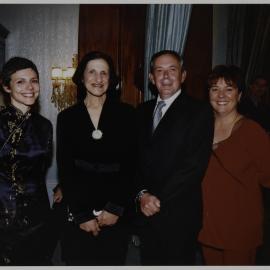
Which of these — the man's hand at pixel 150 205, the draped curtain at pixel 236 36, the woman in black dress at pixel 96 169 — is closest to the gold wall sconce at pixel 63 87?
the draped curtain at pixel 236 36

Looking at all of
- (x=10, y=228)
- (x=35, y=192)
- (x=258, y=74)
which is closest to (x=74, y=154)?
(x=35, y=192)

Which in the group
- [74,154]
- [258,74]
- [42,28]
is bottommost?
[74,154]

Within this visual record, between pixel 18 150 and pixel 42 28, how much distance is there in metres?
4.41

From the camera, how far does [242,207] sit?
225 cm

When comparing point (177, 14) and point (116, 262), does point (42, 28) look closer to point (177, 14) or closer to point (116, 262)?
point (177, 14)

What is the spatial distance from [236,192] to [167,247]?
0.55m

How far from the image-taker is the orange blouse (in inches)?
88.7

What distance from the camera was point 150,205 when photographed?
222 cm

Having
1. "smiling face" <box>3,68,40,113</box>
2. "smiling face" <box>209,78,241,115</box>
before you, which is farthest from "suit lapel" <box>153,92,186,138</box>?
"smiling face" <box>3,68,40,113</box>

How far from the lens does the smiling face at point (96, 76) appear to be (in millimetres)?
2297

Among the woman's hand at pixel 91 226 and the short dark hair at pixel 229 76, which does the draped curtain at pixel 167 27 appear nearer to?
the short dark hair at pixel 229 76

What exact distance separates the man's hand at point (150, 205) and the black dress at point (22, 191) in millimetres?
620

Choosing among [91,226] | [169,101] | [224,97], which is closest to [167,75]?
[169,101]

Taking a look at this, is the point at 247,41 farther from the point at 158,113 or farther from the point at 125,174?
the point at 125,174
